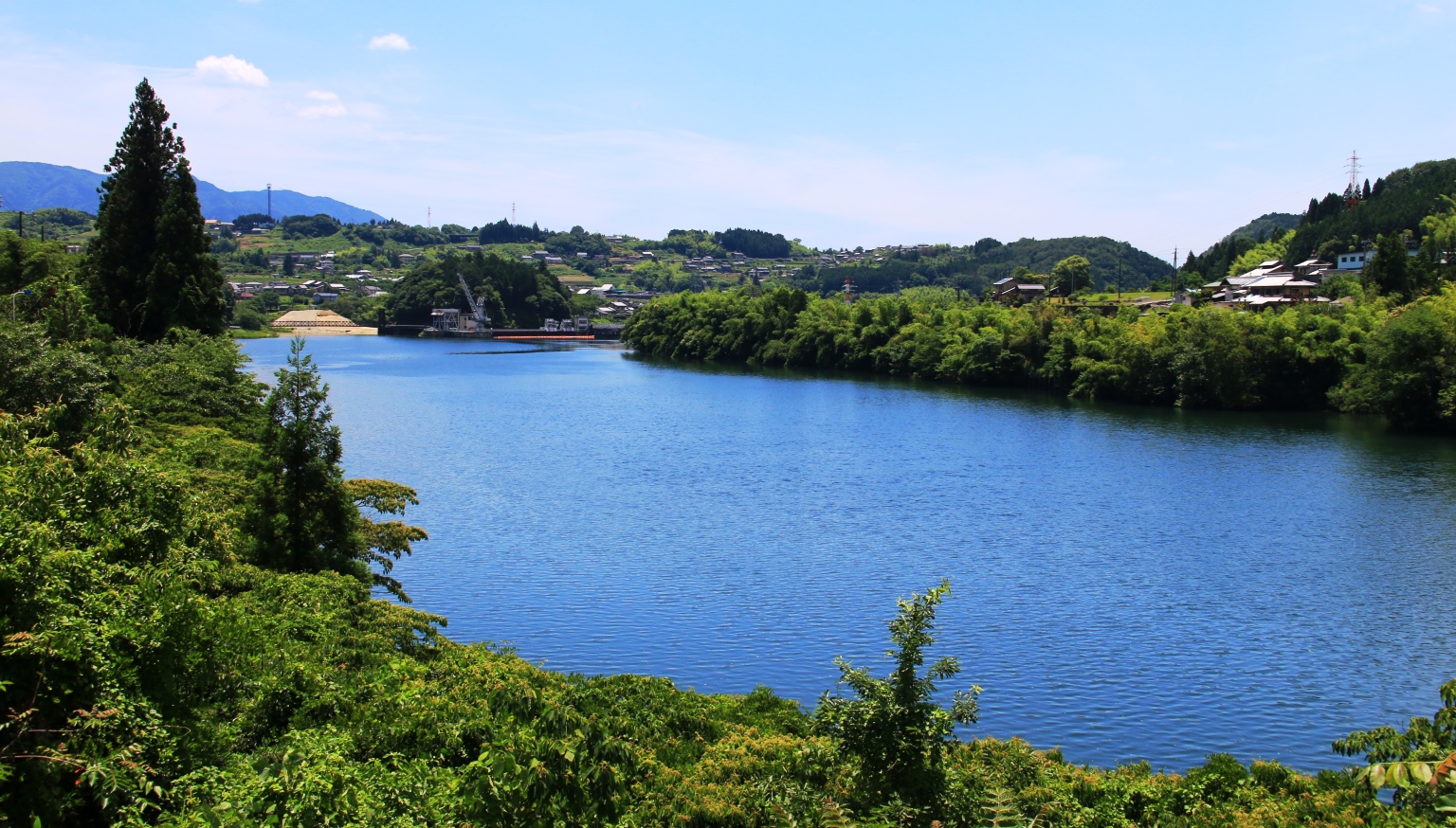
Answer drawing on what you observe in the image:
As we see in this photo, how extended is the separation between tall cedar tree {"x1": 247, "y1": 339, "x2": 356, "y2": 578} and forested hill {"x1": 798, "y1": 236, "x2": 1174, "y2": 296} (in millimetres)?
160607

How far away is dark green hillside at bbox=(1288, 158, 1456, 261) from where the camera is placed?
8900 cm

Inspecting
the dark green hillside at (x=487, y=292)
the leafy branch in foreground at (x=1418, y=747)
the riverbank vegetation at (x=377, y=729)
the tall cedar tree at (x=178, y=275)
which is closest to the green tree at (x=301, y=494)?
the riverbank vegetation at (x=377, y=729)

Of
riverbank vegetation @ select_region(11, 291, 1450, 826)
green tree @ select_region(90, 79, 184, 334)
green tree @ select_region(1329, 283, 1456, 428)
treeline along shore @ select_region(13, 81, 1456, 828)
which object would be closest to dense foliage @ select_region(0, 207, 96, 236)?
green tree @ select_region(90, 79, 184, 334)

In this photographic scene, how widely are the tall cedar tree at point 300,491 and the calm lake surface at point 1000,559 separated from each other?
3883mm

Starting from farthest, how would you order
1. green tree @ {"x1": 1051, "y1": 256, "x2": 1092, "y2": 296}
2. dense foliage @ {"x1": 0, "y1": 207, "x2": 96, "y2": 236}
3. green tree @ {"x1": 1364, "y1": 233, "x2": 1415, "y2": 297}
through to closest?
dense foliage @ {"x1": 0, "y1": 207, "x2": 96, "y2": 236}
green tree @ {"x1": 1051, "y1": 256, "x2": 1092, "y2": 296}
green tree @ {"x1": 1364, "y1": 233, "x2": 1415, "y2": 297}

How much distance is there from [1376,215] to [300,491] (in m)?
102

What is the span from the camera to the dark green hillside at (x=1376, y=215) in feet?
292

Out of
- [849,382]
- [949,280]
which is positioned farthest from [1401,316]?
[949,280]

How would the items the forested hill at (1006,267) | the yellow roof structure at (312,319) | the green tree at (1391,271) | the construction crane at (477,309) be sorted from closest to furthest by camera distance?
the green tree at (1391,271), the yellow roof structure at (312,319), the construction crane at (477,309), the forested hill at (1006,267)

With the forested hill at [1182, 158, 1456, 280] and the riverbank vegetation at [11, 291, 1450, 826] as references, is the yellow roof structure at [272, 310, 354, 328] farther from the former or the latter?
Result: the riverbank vegetation at [11, 291, 1450, 826]

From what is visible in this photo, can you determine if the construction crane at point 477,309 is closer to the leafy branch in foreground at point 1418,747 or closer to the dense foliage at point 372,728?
the dense foliage at point 372,728

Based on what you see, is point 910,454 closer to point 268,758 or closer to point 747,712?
point 747,712

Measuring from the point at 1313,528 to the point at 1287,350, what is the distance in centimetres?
3349

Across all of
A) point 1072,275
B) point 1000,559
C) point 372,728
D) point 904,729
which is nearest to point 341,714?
point 372,728
